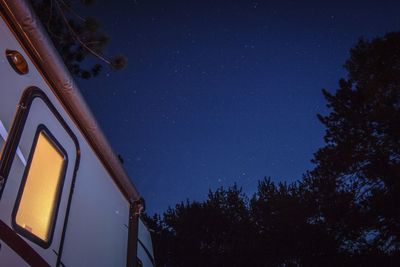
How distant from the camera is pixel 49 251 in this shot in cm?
216

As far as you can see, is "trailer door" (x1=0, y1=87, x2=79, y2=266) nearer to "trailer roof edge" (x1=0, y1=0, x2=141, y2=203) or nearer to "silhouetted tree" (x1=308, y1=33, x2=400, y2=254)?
"trailer roof edge" (x1=0, y1=0, x2=141, y2=203)

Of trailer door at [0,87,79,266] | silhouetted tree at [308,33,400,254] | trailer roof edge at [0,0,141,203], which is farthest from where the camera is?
silhouetted tree at [308,33,400,254]

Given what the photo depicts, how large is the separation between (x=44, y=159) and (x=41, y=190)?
0.20 m

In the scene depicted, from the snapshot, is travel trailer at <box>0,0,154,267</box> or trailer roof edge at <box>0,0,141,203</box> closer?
travel trailer at <box>0,0,154,267</box>

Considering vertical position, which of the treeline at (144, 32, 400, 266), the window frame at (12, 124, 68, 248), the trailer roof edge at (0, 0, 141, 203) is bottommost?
the window frame at (12, 124, 68, 248)

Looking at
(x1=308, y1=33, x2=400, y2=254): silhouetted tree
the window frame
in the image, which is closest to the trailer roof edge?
the window frame

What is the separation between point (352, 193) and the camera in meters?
14.5

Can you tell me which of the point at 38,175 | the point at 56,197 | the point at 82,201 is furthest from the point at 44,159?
the point at 82,201

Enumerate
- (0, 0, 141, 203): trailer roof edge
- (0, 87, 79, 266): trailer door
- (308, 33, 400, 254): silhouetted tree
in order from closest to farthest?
(0, 87, 79, 266): trailer door < (0, 0, 141, 203): trailer roof edge < (308, 33, 400, 254): silhouetted tree

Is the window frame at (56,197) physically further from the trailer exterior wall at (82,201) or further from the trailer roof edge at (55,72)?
the trailer roof edge at (55,72)

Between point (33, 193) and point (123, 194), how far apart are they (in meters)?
1.72

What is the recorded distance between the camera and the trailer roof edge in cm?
200

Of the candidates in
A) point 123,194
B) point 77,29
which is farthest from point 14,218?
point 77,29

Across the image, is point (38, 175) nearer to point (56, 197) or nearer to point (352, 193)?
point (56, 197)
